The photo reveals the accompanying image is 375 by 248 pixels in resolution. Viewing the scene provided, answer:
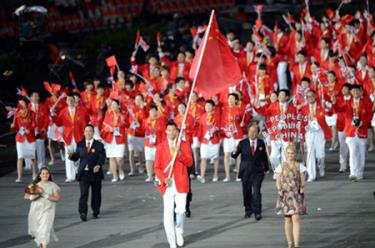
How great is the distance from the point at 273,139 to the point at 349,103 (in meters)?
1.73

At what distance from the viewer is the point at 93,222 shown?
884 inches

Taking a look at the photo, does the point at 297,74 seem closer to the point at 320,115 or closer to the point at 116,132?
the point at 320,115

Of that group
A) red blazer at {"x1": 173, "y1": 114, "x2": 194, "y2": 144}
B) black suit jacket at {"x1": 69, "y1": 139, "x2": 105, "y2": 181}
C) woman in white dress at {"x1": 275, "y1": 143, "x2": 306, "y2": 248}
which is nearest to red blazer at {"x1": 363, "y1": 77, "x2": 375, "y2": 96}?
red blazer at {"x1": 173, "y1": 114, "x2": 194, "y2": 144}

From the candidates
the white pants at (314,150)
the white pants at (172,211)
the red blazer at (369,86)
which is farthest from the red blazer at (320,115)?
the white pants at (172,211)

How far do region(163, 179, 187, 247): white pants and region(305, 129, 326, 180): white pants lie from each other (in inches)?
239

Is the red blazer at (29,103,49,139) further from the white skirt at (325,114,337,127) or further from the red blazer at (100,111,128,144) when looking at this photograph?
the white skirt at (325,114,337,127)

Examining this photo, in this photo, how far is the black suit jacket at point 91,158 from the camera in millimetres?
22547

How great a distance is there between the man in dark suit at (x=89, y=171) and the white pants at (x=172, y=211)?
250 cm

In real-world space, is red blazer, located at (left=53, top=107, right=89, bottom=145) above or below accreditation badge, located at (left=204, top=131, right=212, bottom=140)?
above

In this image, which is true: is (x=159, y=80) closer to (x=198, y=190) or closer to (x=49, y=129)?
(x=49, y=129)

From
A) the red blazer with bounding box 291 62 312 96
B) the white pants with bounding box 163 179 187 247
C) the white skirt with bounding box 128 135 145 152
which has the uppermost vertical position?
the red blazer with bounding box 291 62 312 96

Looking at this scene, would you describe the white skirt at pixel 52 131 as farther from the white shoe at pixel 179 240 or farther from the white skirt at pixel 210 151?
the white shoe at pixel 179 240

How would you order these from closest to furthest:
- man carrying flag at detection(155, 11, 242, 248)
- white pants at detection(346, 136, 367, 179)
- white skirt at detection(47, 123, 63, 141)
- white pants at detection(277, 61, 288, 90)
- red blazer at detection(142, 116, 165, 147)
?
man carrying flag at detection(155, 11, 242, 248), white pants at detection(346, 136, 367, 179), red blazer at detection(142, 116, 165, 147), white skirt at detection(47, 123, 63, 141), white pants at detection(277, 61, 288, 90)

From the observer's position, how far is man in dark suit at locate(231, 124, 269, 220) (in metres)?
22.0
